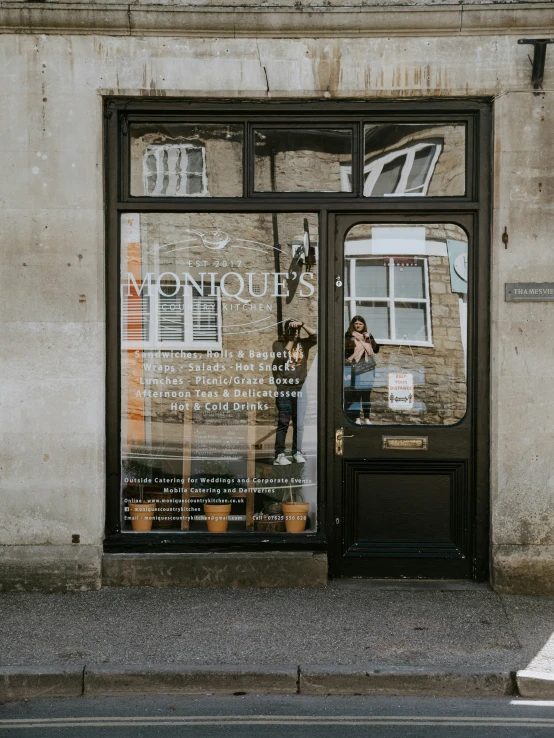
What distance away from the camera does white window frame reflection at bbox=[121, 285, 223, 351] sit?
7.86 m

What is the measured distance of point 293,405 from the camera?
7.90 meters

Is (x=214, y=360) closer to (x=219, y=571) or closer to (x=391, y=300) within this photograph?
(x=391, y=300)

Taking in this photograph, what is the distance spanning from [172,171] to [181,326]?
1349 mm

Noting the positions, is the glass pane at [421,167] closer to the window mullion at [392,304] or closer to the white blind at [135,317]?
the window mullion at [392,304]

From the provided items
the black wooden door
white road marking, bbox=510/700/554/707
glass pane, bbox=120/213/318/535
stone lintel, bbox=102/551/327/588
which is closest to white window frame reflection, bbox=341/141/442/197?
the black wooden door

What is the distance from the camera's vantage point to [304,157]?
782cm

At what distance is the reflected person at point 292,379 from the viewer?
25.8ft

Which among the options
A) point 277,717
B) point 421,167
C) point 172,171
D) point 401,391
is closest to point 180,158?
point 172,171

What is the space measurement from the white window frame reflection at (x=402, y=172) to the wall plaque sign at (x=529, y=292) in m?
1.12

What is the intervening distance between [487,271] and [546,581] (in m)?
2.64

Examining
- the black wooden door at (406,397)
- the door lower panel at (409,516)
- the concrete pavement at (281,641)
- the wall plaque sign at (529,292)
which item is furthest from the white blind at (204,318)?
the wall plaque sign at (529,292)

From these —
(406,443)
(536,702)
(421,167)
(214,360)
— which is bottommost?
(536,702)

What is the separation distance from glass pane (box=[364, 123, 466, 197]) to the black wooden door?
0.26 metres

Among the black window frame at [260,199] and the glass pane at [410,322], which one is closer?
the black window frame at [260,199]
